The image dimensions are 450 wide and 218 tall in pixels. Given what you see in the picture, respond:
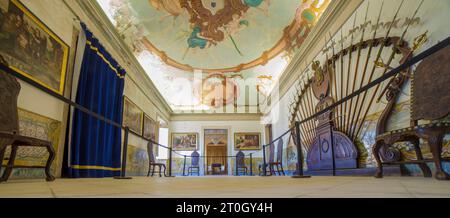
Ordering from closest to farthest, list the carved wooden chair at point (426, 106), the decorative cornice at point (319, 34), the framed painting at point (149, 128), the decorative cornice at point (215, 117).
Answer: the carved wooden chair at point (426, 106) < the decorative cornice at point (319, 34) < the framed painting at point (149, 128) < the decorative cornice at point (215, 117)

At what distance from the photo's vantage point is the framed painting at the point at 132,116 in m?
8.02

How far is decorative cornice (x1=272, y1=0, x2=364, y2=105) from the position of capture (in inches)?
231

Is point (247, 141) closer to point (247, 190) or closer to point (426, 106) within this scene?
point (426, 106)

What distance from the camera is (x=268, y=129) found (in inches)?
567

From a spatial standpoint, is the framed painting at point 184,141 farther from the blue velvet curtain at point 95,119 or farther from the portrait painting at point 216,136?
the blue velvet curtain at point 95,119

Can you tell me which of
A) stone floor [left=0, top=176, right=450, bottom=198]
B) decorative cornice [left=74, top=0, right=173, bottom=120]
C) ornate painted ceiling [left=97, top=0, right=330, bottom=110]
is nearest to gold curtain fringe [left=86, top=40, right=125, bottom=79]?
decorative cornice [left=74, top=0, right=173, bottom=120]

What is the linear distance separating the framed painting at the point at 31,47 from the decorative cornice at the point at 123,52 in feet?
4.51

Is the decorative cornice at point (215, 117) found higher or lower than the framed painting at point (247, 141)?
higher

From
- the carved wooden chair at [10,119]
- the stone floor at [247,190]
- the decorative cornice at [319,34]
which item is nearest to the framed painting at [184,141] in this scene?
the decorative cornice at [319,34]

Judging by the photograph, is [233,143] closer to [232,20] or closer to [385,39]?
[232,20]

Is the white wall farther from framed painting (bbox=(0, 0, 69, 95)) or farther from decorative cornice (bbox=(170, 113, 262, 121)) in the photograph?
framed painting (bbox=(0, 0, 69, 95))

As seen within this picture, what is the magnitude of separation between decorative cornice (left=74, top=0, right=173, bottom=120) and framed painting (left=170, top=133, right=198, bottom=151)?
249 centimetres

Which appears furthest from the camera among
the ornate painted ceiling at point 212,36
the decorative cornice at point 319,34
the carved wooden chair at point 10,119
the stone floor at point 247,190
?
the ornate painted ceiling at point 212,36
